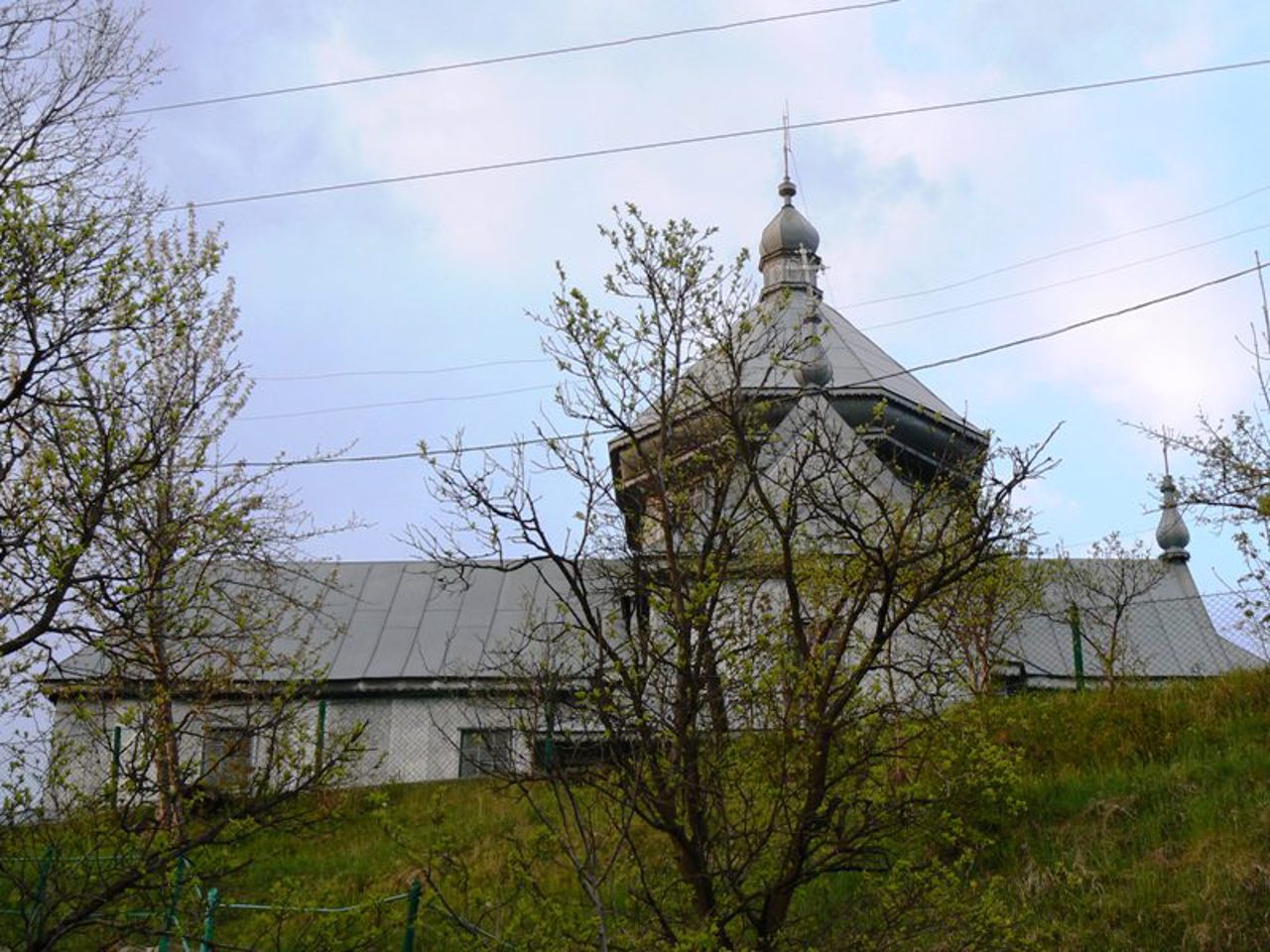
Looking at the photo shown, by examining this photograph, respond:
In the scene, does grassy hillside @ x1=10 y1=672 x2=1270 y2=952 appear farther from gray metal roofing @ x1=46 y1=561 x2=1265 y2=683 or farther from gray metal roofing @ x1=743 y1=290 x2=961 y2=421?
gray metal roofing @ x1=743 y1=290 x2=961 y2=421

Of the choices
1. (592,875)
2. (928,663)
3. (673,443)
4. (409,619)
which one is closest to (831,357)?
(409,619)

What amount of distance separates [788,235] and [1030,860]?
18.3 m

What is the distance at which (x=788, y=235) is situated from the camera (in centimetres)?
2859

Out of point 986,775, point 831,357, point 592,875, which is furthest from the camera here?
point 831,357

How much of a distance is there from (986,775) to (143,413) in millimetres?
6038

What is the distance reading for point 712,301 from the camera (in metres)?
9.83

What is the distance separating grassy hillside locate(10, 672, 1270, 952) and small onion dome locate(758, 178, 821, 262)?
561 inches

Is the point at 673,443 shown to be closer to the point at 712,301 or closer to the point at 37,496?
the point at 712,301

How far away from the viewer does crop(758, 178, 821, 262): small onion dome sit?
28.5 m

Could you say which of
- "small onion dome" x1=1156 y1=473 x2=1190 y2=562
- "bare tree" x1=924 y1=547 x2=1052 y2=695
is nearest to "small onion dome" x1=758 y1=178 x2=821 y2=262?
"small onion dome" x1=1156 y1=473 x2=1190 y2=562

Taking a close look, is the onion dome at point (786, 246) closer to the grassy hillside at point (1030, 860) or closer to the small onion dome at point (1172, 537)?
the small onion dome at point (1172, 537)

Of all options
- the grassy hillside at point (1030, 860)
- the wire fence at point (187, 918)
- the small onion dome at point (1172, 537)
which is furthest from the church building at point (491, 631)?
the wire fence at point (187, 918)

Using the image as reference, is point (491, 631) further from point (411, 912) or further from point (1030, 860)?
point (1030, 860)

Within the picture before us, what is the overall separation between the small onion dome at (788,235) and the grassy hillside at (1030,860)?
14.2 metres
